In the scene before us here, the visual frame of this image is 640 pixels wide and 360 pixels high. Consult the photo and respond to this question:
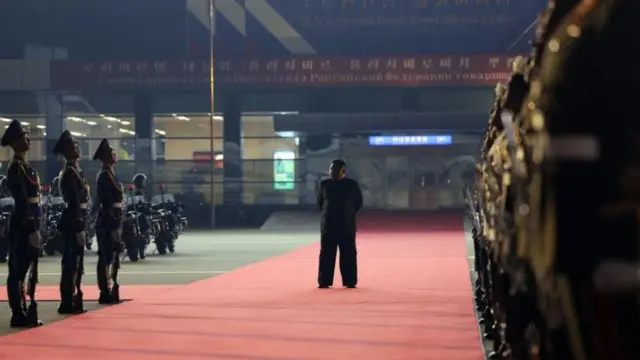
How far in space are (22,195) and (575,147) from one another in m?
9.04

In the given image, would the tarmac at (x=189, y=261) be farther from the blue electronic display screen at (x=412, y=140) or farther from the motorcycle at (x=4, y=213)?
the blue electronic display screen at (x=412, y=140)

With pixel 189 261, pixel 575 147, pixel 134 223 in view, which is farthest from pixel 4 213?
pixel 575 147

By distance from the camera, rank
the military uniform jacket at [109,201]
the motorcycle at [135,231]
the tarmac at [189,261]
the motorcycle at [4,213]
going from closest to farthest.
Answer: the military uniform jacket at [109,201], the tarmac at [189,261], the motorcycle at [4,213], the motorcycle at [135,231]

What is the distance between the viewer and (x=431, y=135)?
4281 cm

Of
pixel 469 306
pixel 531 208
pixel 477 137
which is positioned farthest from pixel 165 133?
pixel 531 208

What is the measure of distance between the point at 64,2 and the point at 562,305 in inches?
1710

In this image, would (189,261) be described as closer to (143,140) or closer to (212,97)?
(212,97)

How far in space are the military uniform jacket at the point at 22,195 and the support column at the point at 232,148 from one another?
32000mm

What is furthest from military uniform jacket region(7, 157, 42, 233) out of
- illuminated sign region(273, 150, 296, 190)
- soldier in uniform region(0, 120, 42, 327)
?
illuminated sign region(273, 150, 296, 190)

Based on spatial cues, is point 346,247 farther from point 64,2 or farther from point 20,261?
point 64,2

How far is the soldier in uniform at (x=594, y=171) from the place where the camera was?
263cm

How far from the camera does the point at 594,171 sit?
8.73 ft

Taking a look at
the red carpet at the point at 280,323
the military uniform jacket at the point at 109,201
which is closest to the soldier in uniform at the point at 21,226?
the red carpet at the point at 280,323

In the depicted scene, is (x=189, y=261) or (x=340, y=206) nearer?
(x=340, y=206)
